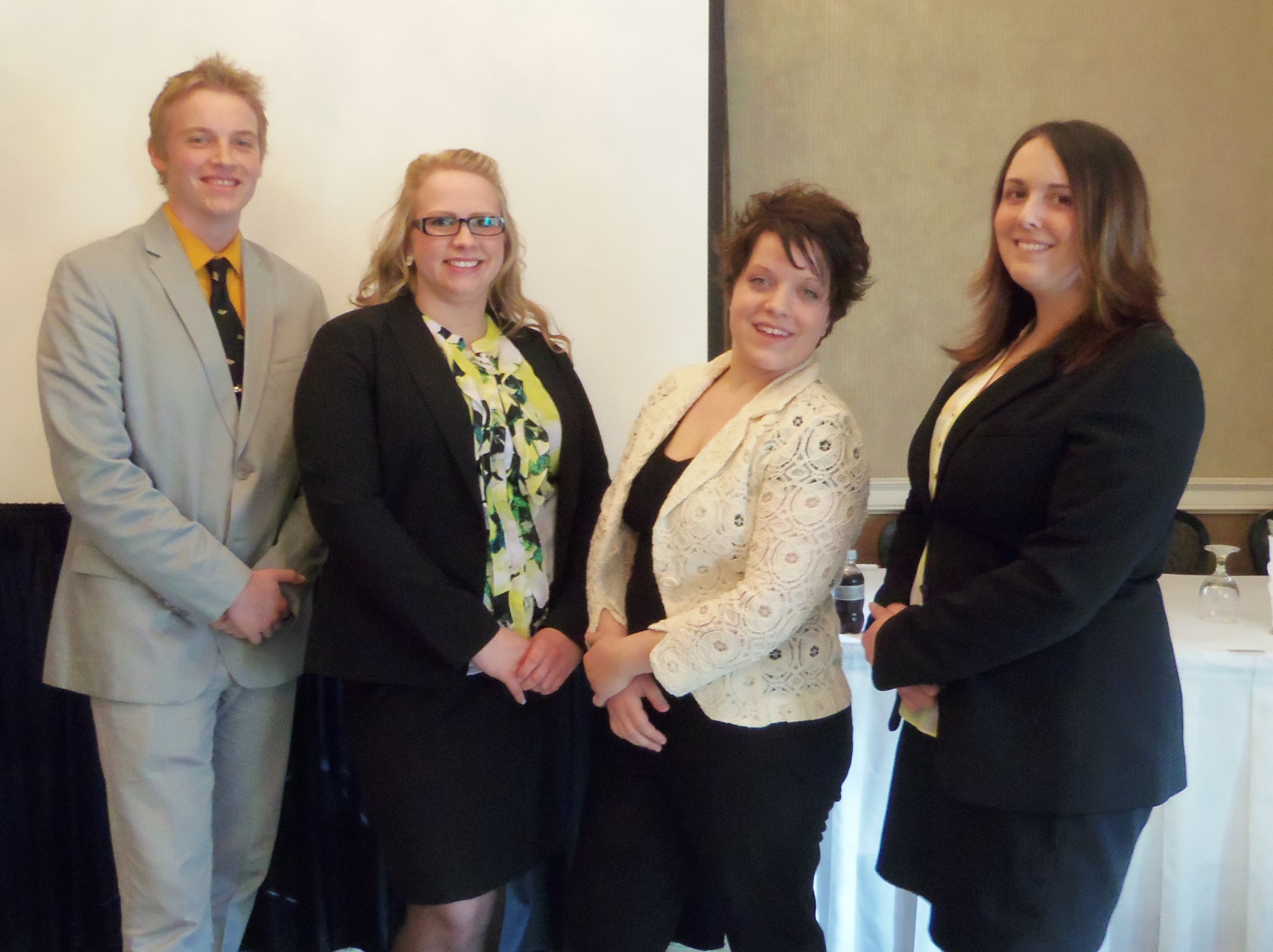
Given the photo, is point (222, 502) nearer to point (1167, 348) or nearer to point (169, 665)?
point (169, 665)

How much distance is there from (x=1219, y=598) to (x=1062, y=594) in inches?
54.7

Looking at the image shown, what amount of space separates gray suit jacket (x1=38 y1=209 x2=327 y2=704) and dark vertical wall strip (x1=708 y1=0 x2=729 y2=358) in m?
0.97

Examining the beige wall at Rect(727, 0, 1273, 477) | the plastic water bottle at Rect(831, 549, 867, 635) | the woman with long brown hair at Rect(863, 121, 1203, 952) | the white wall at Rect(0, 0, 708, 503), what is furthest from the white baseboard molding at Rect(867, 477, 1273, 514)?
the woman with long brown hair at Rect(863, 121, 1203, 952)

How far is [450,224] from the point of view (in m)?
1.63

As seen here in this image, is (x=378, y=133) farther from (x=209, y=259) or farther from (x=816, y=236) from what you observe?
(x=816, y=236)

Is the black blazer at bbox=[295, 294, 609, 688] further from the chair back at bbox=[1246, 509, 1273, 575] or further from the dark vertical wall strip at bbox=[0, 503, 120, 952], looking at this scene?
the chair back at bbox=[1246, 509, 1273, 575]

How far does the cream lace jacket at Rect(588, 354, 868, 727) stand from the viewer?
1387mm

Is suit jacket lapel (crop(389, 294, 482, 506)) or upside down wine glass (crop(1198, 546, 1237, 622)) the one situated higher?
suit jacket lapel (crop(389, 294, 482, 506))

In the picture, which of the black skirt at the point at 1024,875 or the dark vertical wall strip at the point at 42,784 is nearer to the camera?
the black skirt at the point at 1024,875

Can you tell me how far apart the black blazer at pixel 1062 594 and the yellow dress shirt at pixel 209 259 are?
51.9 inches

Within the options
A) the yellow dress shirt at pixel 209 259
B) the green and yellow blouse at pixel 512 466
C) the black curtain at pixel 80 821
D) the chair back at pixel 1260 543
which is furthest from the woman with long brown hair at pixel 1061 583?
the chair back at pixel 1260 543

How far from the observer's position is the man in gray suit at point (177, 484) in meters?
1.67

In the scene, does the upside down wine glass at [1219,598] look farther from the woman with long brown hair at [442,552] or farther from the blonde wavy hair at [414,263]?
the blonde wavy hair at [414,263]

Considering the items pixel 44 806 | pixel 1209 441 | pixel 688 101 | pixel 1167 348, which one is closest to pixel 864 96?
pixel 688 101
